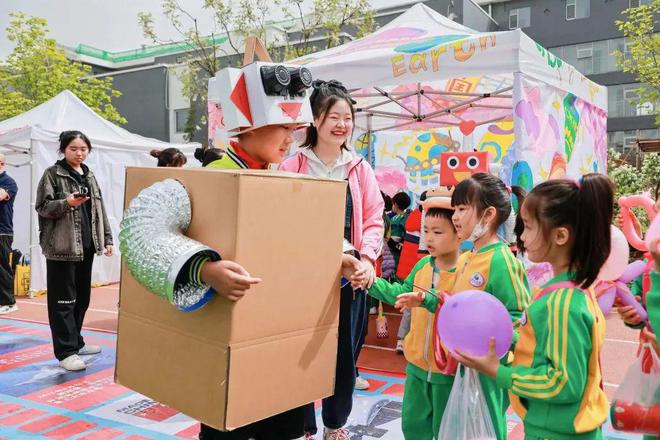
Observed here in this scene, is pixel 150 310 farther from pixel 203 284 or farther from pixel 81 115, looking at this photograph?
pixel 81 115

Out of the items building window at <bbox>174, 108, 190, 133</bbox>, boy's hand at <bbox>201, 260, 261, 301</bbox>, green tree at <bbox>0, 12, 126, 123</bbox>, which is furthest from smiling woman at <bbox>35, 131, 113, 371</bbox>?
building window at <bbox>174, 108, 190, 133</bbox>

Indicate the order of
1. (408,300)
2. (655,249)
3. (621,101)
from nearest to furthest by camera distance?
1. (655,249)
2. (408,300)
3. (621,101)

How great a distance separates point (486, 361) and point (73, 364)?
139 inches

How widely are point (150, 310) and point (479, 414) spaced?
1157 mm

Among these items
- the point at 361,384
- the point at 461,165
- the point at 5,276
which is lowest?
the point at 361,384

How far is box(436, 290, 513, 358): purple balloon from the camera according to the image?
1.63 meters

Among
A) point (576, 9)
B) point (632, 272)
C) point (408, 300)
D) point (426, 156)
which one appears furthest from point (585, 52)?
point (408, 300)

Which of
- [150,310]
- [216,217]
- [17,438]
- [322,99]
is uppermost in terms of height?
[322,99]

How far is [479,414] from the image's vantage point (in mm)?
1939

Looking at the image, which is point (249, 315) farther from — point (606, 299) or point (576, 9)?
point (576, 9)

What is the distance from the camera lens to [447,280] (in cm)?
245

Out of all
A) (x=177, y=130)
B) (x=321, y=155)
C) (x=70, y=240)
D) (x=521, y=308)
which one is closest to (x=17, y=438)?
(x=70, y=240)

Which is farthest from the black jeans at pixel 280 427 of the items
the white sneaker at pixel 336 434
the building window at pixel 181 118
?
the building window at pixel 181 118

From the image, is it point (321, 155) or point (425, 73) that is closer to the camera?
point (321, 155)
